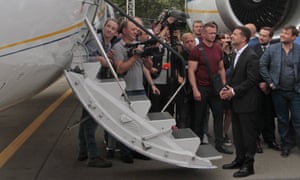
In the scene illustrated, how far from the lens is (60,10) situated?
13.8 feet

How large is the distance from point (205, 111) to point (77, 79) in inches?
75.3

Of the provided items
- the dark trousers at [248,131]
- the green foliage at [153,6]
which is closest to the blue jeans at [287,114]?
the dark trousers at [248,131]

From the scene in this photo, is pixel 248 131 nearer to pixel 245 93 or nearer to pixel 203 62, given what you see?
pixel 245 93

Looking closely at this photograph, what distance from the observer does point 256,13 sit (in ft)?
25.3

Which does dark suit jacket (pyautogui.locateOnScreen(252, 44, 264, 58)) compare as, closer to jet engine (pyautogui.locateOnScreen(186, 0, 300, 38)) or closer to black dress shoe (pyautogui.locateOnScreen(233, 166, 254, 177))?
jet engine (pyautogui.locateOnScreen(186, 0, 300, 38))

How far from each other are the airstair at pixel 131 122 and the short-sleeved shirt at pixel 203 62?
1.05 metres

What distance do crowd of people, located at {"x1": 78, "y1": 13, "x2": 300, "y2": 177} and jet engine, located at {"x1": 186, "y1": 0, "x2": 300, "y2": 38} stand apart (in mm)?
1117

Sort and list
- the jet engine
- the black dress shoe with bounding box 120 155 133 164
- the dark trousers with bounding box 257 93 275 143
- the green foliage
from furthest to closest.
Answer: the green foliage → the jet engine → the dark trousers with bounding box 257 93 275 143 → the black dress shoe with bounding box 120 155 133 164

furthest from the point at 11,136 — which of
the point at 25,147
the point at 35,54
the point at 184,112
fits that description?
the point at 35,54

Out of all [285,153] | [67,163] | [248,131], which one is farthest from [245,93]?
[67,163]

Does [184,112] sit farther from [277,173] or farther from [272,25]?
[272,25]

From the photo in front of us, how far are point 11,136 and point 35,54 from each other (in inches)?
146

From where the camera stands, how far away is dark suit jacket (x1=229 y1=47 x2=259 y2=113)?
16.6ft

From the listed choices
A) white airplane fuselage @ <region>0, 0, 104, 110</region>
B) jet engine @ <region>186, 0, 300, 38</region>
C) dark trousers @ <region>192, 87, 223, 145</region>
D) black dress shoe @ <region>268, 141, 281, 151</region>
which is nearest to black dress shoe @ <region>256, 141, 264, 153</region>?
black dress shoe @ <region>268, 141, 281, 151</region>
